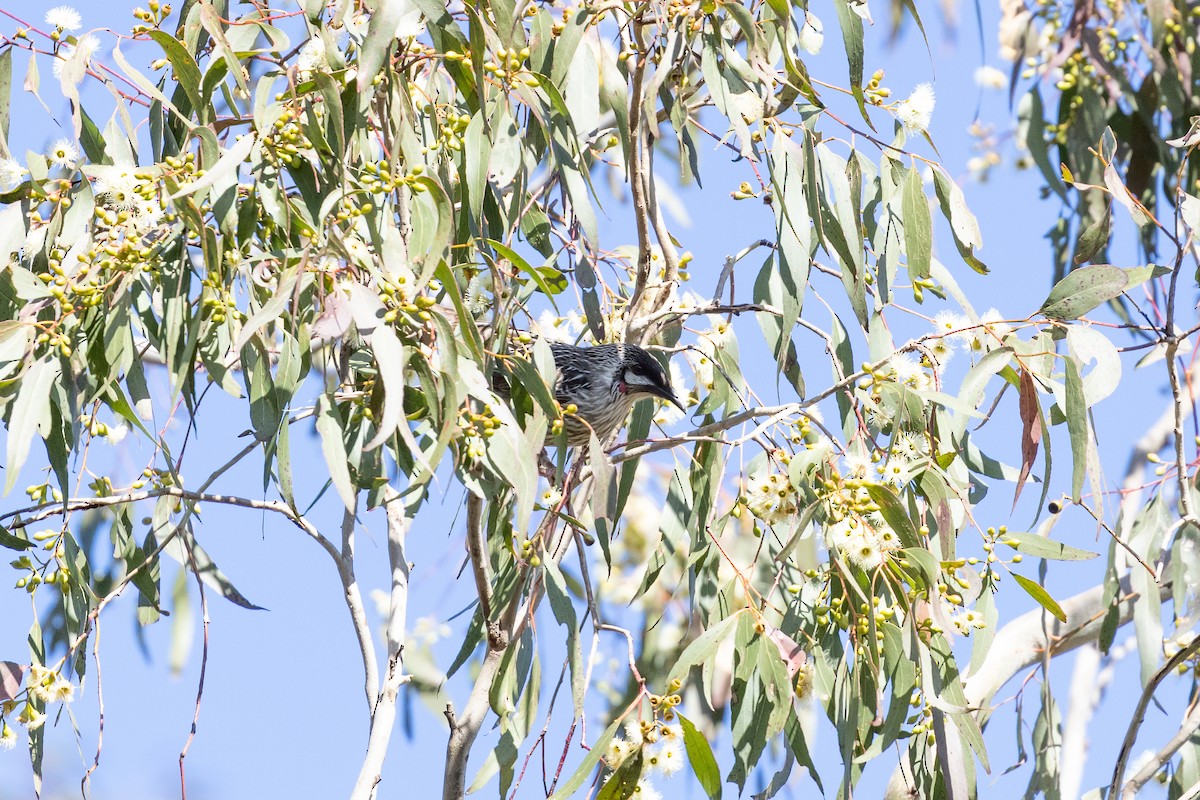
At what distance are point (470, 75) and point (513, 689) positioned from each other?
45.5 inches

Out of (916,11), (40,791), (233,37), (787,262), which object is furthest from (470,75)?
(40,791)

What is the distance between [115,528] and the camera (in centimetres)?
279

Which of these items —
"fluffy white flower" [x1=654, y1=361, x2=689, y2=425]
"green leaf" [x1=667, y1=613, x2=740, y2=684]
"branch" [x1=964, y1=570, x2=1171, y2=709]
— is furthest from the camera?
"branch" [x1=964, y1=570, x2=1171, y2=709]

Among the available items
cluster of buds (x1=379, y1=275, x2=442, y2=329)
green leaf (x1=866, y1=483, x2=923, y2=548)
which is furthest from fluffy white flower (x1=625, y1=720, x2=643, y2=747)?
cluster of buds (x1=379, y1=275, x2=442, y2=329)

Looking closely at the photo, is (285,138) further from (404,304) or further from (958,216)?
(958,216)

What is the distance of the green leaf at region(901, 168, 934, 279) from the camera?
2.55 metres

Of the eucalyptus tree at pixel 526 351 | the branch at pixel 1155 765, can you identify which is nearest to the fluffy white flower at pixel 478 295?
the eucalyptus tree at pixel 526 351

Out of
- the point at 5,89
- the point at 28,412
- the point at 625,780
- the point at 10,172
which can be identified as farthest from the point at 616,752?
the point at 5,89

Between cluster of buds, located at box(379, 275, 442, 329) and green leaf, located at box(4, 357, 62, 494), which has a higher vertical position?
cluster of buds, located at box(379, 275, 442, 329)

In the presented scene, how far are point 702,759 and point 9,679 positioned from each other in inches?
46.2

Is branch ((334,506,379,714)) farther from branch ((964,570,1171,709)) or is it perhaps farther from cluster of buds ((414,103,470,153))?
branch ((964,570,1171,709))

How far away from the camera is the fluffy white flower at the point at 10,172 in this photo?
7.37ft

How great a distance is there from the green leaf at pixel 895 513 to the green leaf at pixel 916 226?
51 cm

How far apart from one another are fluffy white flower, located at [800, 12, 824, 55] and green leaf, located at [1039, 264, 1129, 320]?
0.91m
